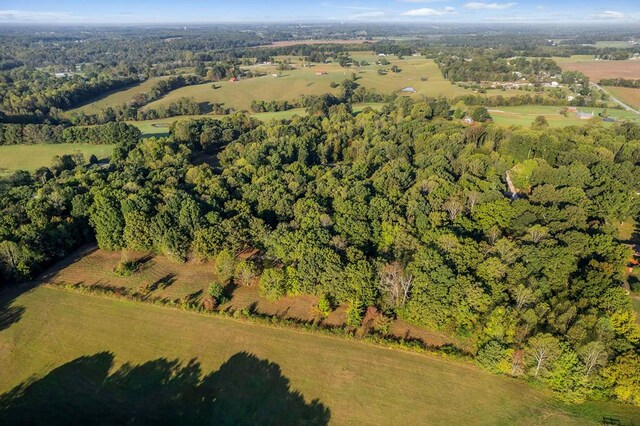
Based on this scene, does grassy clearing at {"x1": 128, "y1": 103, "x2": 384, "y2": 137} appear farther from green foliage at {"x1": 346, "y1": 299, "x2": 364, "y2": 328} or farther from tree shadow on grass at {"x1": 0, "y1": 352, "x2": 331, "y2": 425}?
green foliage at {"x1": 346, "y1": 299, "x2": 364, "y2": 328}

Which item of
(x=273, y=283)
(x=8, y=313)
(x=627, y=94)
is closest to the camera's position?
(x=273, y=283)

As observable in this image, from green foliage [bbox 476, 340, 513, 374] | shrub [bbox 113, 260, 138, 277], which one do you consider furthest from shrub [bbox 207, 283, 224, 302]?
green foliage [bbox 476, 340, 513, 374]

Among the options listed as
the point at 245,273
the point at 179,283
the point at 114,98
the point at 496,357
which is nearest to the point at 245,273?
the point at 245,273

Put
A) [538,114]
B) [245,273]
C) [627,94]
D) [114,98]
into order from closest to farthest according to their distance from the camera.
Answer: [245,273], [538,114], [627,94], [114,98]

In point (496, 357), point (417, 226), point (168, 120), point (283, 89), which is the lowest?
point (496, 357)

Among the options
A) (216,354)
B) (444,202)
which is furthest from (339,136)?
(216,354)

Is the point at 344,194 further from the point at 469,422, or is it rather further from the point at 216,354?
the point at 469,422

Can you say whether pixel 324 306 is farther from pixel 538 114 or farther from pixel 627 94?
pixel 627 94
